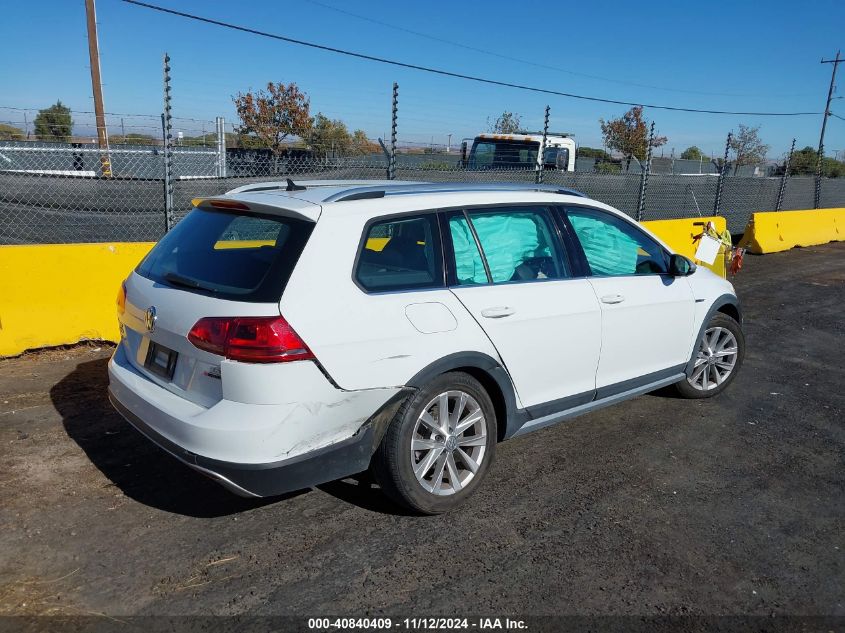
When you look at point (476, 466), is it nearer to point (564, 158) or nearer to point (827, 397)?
point (827, 397)

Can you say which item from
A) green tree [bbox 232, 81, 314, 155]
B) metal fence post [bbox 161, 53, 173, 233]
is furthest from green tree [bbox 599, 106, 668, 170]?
metal fence post [bbox 161, 53, 173, 233]

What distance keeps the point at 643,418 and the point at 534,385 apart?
61.7 inches

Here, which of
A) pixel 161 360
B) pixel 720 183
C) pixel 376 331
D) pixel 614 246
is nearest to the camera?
pixel 376 331

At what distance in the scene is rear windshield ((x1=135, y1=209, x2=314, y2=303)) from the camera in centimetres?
310

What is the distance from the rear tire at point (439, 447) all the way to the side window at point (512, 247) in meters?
0.61

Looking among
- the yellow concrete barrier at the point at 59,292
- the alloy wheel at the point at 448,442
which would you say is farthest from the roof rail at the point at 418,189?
the yellow concrete barrier at the point at 59,292

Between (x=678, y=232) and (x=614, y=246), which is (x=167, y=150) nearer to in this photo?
(x=614, y=246)

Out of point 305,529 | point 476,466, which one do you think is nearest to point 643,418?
point 476,466

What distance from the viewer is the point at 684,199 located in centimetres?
1455

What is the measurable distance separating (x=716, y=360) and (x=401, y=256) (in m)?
3.11

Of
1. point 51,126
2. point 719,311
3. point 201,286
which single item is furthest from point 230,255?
point 51,126

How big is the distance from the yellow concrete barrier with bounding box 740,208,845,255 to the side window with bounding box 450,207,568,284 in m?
11.6

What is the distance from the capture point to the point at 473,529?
11.5 ft

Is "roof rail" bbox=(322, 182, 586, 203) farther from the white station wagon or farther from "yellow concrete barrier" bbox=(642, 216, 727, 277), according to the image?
"yellow concrete barrier" bbox=(642, 216, 727, 277)
